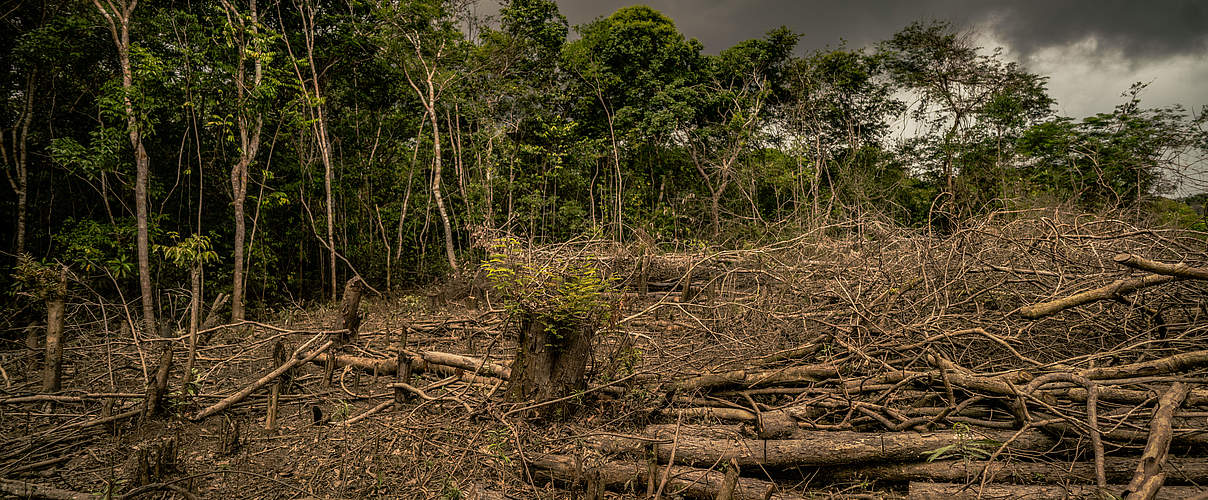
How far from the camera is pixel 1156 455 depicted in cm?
214

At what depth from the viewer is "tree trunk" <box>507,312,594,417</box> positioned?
3570mm

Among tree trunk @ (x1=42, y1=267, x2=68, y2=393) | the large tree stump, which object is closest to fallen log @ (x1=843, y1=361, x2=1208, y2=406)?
the large tree stump

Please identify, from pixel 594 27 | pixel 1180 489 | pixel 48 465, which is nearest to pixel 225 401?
pixel 48 465

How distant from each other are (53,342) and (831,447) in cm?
590

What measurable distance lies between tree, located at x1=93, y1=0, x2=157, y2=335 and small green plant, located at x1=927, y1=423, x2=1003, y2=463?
383 inches

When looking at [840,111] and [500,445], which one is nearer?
[500,445]

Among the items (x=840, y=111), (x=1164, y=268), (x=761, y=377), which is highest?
(x=840, y=111)

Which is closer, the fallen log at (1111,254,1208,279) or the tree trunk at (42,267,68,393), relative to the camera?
the fallen log at (1111,254,1208,279)

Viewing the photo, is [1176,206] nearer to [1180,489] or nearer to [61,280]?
[1180,489]

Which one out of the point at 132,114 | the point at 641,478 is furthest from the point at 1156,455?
the point at 132,114

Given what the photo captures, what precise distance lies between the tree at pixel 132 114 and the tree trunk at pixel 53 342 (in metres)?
3.97

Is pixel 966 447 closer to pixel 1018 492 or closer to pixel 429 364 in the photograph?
pixel 1018 492

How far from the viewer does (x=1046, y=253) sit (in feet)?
14.1

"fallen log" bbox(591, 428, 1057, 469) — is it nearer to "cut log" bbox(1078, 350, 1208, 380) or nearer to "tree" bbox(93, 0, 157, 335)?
"cut log" bbox(1078, 350, 1208, 380)
